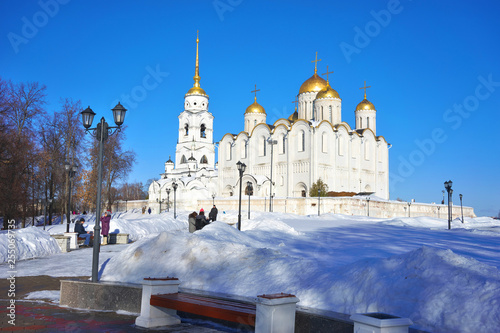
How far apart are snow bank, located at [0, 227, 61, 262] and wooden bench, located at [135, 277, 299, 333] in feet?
31.1

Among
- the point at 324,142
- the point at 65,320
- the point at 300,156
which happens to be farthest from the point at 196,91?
the point at 65,320

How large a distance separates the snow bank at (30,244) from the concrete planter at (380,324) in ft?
42.9

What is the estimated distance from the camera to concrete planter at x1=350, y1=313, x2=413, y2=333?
406 cm

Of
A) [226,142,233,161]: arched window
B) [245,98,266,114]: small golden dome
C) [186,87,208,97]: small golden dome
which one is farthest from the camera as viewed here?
[186,87,208,97]: small golden dome

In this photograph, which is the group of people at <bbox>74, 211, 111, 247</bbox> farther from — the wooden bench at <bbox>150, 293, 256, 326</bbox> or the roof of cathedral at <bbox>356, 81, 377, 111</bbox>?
the roof of cathedral at <bbox>356, 81, 377, 111</bbox>

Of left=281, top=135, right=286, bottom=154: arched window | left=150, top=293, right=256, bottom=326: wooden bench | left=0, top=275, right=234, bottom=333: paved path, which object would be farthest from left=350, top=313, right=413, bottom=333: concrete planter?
left=281, top=135, right=286, bottom=154: arched window

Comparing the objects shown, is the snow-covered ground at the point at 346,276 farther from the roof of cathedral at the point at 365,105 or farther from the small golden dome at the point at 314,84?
the roof of cathedral at the point at 365,105

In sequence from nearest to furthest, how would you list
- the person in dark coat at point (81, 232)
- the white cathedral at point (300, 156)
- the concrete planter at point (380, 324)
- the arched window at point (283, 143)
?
the concrete planter at point (380, 324) < the person in dark coat at point (81, 232) < the white cathedral at point (300, 156) < the arched window at point (283, 143)

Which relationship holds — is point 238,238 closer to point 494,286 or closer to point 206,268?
point 206,268

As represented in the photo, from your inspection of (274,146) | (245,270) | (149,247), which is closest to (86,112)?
(149,247)

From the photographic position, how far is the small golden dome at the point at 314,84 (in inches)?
2537

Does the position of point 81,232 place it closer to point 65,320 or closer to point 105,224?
point 105,224

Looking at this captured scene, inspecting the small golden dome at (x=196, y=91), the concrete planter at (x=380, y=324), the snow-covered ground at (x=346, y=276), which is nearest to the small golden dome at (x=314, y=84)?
the small golden dome at (x=196, y=91)

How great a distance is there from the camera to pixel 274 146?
2356 inches
